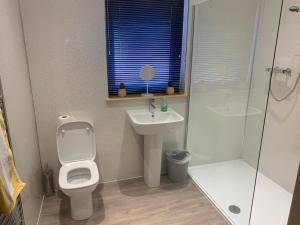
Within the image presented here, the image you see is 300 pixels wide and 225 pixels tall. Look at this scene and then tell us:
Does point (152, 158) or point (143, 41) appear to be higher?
point (143, 41)

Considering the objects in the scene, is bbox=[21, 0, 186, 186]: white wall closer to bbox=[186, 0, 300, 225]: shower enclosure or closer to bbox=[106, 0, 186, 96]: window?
bbox=[106, 0, 186, 96]: window

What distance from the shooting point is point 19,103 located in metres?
1.65

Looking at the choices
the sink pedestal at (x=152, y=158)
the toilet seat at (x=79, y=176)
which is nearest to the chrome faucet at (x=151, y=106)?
the sink pedestal at (x=152, y=158)

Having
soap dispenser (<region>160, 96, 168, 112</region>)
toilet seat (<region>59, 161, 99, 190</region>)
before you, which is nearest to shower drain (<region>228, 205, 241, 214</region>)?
soap dispenser (<region>160, 96, 168, 112</region>)

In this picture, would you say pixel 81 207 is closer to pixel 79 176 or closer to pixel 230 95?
pixel 79 176

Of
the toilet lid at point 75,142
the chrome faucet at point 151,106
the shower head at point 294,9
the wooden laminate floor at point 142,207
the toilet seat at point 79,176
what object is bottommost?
the wooden laminate floor at point 142,207

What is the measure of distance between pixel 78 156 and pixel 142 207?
809 mm

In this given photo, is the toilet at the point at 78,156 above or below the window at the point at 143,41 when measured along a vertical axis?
below

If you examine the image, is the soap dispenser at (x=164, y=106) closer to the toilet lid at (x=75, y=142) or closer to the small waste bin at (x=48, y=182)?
the toilet lid at (x=75, y=142)

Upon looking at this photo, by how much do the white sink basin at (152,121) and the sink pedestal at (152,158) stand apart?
0.61 ft

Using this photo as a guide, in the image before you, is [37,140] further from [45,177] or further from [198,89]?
[198,89]

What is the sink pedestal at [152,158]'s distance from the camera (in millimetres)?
2346

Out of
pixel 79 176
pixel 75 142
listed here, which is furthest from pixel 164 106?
pixel 79 176

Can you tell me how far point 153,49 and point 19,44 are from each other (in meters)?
1.29
